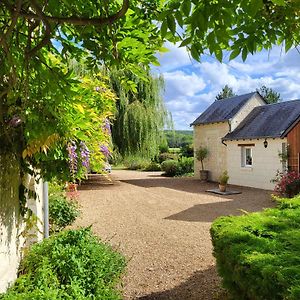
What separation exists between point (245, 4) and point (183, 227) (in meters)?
9.03

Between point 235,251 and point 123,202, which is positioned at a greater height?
point 235,251

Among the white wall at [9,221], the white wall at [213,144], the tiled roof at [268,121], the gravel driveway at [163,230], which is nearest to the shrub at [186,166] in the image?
the white wall at [213,144]

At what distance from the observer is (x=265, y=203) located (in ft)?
46.3

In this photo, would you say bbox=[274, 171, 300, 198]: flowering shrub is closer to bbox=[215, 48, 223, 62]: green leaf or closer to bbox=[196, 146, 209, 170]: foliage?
bbox=[196, 146, 209, 170]: foliage

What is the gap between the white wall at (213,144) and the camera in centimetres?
2206

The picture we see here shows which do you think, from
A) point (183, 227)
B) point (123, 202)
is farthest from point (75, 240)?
point (123, 202)

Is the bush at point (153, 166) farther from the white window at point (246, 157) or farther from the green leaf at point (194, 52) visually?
the green leaf at point (194, 52)

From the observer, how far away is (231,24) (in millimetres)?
1860

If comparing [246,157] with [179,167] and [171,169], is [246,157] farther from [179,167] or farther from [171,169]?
[171,169]

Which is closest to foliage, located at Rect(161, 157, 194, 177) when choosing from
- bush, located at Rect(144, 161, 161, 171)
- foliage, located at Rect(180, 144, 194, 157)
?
foliage, located at Rect(180, 144, 194, 157)

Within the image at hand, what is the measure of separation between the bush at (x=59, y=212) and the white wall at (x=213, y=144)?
567 inches

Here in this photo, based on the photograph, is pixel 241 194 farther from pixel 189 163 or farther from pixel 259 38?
pixel 259 38

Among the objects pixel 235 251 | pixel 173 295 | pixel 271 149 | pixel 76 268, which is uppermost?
pixel 271 149

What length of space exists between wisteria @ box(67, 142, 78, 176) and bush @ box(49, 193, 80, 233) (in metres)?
4.12
